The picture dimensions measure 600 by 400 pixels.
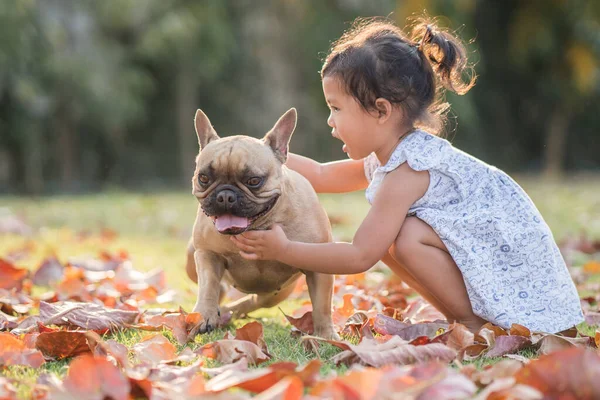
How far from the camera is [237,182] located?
2.62 m

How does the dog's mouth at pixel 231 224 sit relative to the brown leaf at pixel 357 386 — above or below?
above

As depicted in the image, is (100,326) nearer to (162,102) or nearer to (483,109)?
(162,102)

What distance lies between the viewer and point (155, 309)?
10.0 feet

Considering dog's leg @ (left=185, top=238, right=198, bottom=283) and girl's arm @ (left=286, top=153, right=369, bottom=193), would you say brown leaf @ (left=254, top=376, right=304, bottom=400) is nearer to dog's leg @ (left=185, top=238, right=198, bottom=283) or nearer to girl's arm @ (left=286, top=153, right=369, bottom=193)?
dog's leg @ (left=185, top=238, right=198, bottom=283)

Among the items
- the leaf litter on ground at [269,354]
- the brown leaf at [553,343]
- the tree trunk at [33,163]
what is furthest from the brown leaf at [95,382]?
the tree trunk at [33,163]

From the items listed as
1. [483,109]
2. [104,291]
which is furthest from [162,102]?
[104,291]

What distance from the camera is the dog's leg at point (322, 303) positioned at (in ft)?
8.78

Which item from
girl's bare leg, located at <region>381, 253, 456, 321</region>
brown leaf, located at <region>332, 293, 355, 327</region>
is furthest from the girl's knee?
brown leaf, located at <region>332, 293, 355, 327</region>

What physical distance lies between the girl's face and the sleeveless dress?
0.40 feet

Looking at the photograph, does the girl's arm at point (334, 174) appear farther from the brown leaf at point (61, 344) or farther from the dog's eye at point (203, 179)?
the brown leaf at point (61, 344)

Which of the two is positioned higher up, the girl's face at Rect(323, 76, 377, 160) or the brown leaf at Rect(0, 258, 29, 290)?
the girl's face at Rect(323, 76, 377, 160)

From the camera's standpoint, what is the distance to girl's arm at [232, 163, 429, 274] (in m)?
2.57

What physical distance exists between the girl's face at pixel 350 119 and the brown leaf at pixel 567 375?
134 centimetres

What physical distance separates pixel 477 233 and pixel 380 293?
851mm
